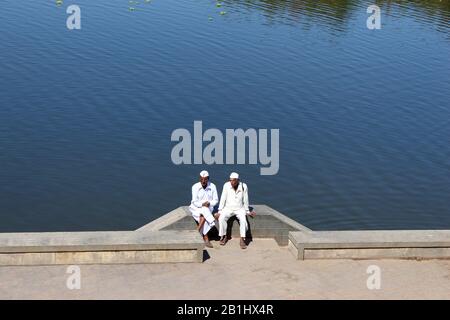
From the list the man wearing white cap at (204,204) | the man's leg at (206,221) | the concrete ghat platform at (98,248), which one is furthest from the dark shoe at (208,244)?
the concrete ghat platform at (98,248)

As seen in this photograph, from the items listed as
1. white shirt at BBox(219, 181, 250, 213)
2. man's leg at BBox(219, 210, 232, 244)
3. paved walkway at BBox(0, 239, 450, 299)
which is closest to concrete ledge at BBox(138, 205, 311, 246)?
man's leg at BBox(219, 210, 232, 244)

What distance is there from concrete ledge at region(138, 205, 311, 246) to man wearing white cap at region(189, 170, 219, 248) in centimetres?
24

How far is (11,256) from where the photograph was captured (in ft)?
51.8

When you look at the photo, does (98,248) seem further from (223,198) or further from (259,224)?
(259,224)

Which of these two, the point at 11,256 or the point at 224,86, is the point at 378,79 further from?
the point at 11,256

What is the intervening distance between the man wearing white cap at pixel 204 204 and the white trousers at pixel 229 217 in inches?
8.3

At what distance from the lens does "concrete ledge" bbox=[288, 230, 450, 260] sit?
17.0m

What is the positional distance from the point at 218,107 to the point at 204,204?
47.4 ft

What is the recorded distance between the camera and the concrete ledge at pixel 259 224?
1795 centimetres

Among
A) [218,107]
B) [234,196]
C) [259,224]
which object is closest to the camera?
[234,196]

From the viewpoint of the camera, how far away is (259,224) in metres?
18.2

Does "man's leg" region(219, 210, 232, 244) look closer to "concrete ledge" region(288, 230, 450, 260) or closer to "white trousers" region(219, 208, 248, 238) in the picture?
"white trousers" region(219, 208, 248, 238)

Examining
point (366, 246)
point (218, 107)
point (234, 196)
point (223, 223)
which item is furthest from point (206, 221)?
point (218, 107)

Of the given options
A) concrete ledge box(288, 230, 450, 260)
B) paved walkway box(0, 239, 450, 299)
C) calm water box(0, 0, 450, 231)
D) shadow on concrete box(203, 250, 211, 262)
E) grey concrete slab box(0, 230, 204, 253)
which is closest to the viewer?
paved walkway box(0, 239, 450, 299)
